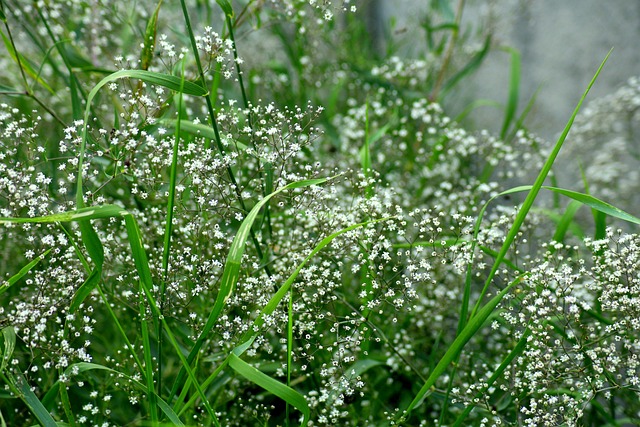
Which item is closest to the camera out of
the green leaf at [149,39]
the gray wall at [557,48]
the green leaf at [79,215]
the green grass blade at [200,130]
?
the green leaf at [79,215]

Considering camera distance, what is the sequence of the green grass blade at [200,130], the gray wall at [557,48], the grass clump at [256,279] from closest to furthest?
the grass clump at [256,279]
the green grass blade at [200,130]
the gray wall at [557,48]

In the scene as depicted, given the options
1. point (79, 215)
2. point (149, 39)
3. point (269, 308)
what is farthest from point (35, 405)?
point (149, 39)

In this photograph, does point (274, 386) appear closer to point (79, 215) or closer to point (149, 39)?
point (79, 215)

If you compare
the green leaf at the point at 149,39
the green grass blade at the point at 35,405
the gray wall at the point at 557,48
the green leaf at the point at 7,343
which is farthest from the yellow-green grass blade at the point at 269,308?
the gray wall at the point at 557,48

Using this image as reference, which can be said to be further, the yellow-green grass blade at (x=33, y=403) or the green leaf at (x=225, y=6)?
the green leaf at (x=225, y=6)

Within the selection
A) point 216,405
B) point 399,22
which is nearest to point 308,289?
point 216,405

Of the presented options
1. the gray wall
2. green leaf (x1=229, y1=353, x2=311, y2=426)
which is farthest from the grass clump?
the gray wall

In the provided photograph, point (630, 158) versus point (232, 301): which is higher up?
point (630, 158)

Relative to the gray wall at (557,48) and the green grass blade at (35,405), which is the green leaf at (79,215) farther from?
the gray wall at (557,48)

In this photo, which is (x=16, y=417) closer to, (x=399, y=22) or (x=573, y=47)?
(x=573, y=47)
